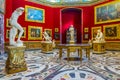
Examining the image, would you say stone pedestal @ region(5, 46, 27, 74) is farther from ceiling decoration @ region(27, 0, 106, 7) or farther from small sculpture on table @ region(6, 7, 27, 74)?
ceiling decoration @ region(27, 0, 106, 7)

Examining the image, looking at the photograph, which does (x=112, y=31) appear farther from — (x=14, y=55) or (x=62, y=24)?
(x=14, y=55)

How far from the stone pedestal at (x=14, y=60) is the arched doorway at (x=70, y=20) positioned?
44.0 feet

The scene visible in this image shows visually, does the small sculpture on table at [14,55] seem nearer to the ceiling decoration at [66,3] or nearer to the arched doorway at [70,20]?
the ceiling decoration at [66,3]

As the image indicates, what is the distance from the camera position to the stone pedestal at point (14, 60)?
5.44 metres

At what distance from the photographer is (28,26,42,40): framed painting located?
16141 mm

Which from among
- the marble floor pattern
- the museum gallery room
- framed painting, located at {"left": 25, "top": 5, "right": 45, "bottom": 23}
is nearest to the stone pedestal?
the marble floor pattern

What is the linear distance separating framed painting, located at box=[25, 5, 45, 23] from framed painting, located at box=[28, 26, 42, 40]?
1015 mm

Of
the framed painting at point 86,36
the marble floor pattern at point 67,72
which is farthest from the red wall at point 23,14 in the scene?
the marble floor pattern at point 67,72

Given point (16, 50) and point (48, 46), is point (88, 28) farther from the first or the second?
point (16, 50)

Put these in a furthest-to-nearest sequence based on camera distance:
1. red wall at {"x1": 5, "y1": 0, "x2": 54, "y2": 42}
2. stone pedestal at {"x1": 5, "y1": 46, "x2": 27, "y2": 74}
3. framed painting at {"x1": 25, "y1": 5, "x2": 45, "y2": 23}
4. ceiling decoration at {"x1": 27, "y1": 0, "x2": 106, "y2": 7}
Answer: ceiling decoration at {"x1": 27, "y1": 0, "x2": 106, "y2": 7}
framed painting at {"x1": 25, "y1": 5, "x2": 45, "y2": 23}
red wall at {"x1": 5, "y1": 0, "x2": 54, "y2": 42}
stone pedestal at {"x1": 5, "y1": 46, "x2": 27, "y2": 74}

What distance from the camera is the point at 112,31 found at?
1515 centimetres

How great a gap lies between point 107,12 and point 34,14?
29.4ft

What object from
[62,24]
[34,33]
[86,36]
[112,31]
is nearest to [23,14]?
[34,33]

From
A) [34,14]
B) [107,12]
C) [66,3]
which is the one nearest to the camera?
[107,12]
